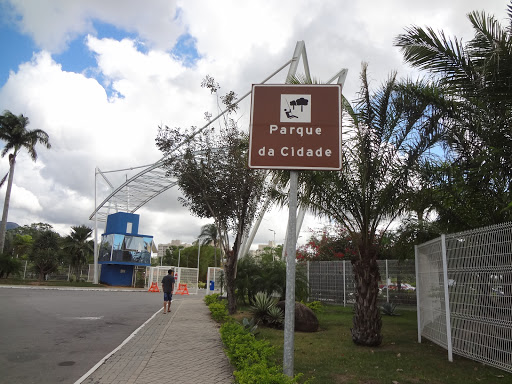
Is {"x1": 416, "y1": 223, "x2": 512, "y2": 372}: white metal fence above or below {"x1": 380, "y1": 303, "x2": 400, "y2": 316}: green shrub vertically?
above

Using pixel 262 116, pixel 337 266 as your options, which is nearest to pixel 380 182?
pixel 262 116

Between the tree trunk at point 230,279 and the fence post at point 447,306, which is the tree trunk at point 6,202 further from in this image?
the fence post at point 447,306

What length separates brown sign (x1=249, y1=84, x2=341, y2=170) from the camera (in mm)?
4266

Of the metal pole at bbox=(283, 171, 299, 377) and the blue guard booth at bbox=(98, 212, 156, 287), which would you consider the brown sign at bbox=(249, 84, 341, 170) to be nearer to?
the metal pole at bbox=(283, 171, 299, 377)

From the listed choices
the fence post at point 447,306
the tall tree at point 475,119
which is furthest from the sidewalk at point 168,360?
the tall tree at point 475,119

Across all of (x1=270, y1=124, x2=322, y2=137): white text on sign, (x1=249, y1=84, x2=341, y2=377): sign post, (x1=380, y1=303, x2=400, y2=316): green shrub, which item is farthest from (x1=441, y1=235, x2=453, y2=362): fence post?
(x1=380, y1=303, x2=400, y2=316): green shrub

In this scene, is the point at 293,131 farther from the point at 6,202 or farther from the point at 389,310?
the point at 6,202

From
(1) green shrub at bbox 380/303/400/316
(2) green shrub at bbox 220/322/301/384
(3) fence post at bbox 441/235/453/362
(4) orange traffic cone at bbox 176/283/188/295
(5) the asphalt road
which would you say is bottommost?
(4) orange traffic cone at bbox 176/283/188/295

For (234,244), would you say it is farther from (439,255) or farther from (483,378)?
(483,378)

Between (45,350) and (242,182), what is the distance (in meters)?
8.14

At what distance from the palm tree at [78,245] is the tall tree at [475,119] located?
45032 mm

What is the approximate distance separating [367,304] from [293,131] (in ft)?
16.8

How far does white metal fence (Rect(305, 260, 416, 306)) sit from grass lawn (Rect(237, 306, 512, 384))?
5.47m

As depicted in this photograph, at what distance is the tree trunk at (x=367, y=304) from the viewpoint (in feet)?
26.0
